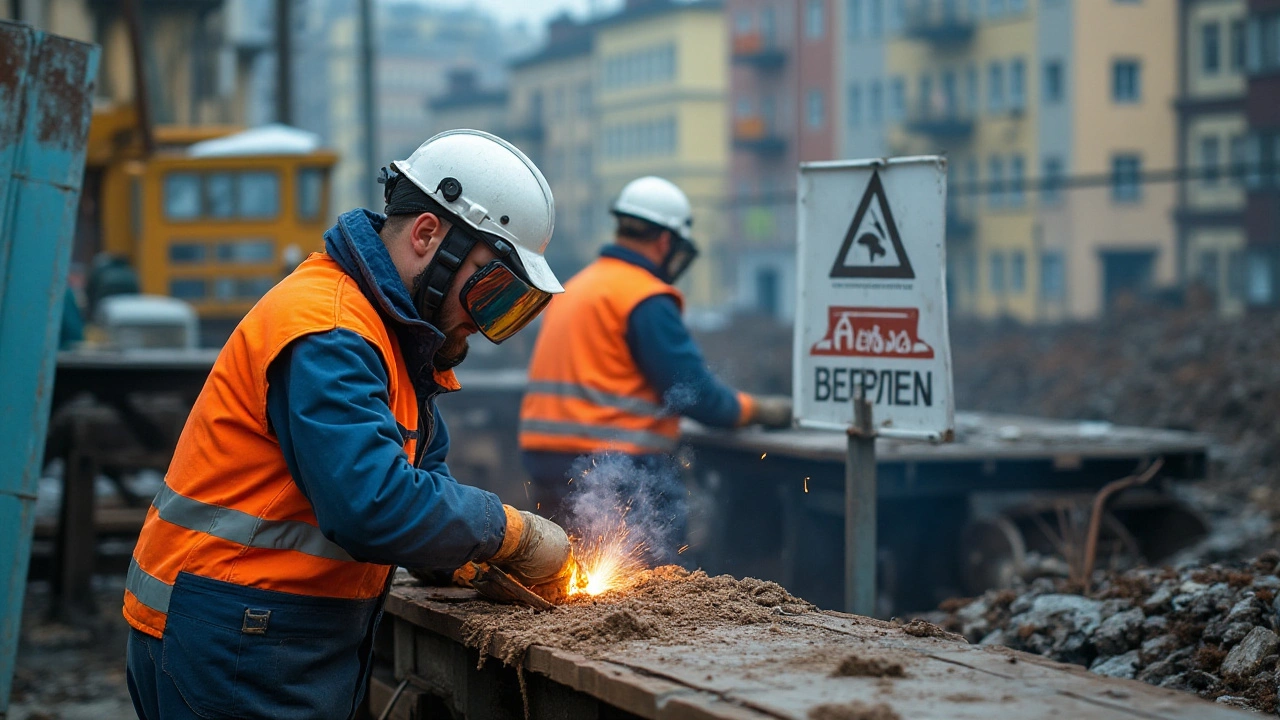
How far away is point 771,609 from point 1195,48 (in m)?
31.7

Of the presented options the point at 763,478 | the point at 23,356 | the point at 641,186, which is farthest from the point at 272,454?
the point at 763,478

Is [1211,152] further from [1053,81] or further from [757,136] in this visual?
[757,136]

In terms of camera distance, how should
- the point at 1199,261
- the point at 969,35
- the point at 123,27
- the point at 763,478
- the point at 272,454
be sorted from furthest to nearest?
the point at 969,35 → the point at 1199,261 → the point at 123,27 → the point at 763,478 → the point at 272,454

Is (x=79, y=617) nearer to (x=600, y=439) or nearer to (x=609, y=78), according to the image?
(x=600, y=439)

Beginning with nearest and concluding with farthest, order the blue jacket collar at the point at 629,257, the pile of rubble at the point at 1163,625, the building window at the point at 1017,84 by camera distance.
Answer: the pile of rubble at the point at 1163,625 < the blue jacket collar at the point at 629,257 < the building window at the point at 1017,84

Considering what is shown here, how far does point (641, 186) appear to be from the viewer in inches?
252

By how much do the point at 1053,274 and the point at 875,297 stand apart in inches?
1162

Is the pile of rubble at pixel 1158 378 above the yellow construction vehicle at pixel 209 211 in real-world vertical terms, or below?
below

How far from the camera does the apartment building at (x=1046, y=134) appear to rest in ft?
105

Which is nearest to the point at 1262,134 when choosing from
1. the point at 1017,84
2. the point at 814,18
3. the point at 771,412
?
the point at 1017,84

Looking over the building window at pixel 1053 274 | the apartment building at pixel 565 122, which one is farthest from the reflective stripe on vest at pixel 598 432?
the apartment building at pixel 565 122

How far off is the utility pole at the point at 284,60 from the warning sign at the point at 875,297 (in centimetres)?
1643

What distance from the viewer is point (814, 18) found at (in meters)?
42.6

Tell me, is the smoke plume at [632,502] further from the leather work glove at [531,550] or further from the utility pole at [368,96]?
the utility pole at [368,96]
